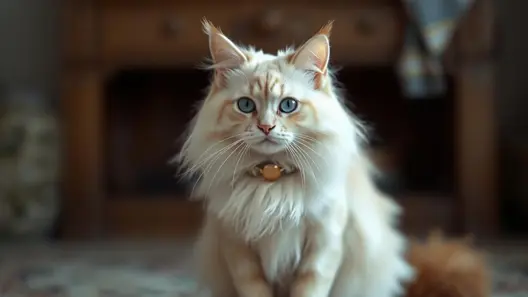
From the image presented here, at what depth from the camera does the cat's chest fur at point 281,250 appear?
108 centimetres

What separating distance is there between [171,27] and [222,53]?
996 millimetres

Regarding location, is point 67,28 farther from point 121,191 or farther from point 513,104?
point 513,104

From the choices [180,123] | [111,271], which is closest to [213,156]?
[111,271]

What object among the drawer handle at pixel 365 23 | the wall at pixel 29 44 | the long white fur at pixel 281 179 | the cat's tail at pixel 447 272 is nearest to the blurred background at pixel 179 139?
the drawer handle at pixel 365 23

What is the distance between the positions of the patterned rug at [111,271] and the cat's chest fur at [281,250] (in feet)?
1.36

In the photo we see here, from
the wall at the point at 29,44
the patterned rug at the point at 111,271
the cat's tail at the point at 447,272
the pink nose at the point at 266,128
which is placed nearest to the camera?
the pink nose at the point at 266,128

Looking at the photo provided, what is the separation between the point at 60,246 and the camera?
2.02 metres

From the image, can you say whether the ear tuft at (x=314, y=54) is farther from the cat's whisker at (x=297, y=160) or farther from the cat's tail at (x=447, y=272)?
the cat's tail at (x=447, y=272)

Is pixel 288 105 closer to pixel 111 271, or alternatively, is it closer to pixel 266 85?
pixel 266 85

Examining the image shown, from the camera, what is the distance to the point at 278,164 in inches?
42.3

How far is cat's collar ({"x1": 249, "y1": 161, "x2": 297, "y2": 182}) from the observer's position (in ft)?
3.52

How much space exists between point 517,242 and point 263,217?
119cm

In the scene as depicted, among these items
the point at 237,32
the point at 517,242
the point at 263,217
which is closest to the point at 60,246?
the point at 237,32

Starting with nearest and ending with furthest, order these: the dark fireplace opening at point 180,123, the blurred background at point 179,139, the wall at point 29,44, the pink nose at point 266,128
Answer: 1. the pink nose at point 266,128
2. the blurred background at point 179,139
3. the dark fireplace opening at point 180,123
4. the wall at point 29,44
